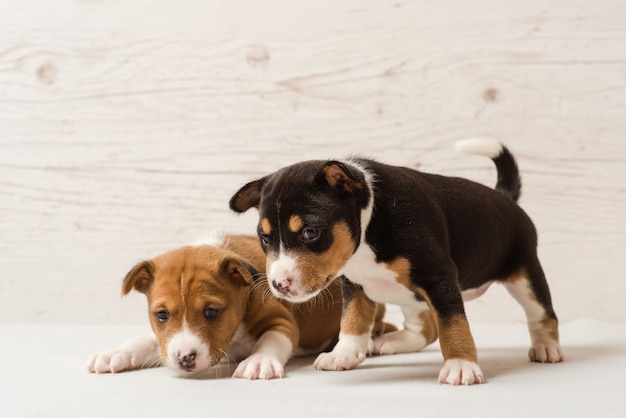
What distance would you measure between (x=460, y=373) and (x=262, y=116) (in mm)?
2622

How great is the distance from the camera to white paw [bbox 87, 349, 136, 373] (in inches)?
133

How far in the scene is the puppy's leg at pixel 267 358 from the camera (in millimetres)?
3121

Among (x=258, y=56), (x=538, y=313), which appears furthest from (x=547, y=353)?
(x=258, y=56)

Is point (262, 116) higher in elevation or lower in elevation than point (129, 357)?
higher

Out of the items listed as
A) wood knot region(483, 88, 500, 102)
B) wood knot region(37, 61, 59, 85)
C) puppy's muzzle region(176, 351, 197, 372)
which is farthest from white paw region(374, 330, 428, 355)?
wood knot region(37, 61, 59, 85)

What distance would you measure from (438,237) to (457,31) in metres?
2.27

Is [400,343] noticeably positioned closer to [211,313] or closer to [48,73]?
[211,313]

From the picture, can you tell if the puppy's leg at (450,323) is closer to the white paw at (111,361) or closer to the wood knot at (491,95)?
the white paw at (111,361)

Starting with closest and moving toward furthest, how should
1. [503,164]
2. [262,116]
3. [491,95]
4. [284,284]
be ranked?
[284,284], [503,164], [491,95], [262,116]

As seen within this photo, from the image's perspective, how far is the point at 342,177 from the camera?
9.37 feet

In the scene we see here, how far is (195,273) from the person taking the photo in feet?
10.9

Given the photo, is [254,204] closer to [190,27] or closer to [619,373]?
[619,373]

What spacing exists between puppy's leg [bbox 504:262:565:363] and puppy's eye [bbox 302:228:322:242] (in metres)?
1.04

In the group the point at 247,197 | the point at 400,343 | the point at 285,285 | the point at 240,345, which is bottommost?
the point at 400,343
